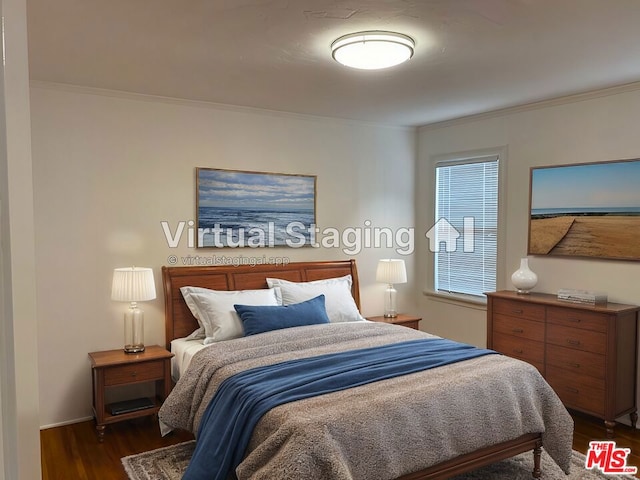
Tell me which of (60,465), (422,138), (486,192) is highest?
(422,138)

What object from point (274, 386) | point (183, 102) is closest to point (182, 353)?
point (274, 386)

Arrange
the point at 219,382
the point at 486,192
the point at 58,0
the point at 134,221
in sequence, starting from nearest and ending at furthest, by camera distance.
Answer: the point at 58,0, the point at 219,382, the point at 134,221, the point at 486,192

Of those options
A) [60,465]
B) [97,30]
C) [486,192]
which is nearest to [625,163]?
[486,192]

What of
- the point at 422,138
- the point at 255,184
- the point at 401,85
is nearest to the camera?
the point at 401,85

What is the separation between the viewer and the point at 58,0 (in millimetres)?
2199

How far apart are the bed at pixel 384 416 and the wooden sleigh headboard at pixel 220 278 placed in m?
0.55

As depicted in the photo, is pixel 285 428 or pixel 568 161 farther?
pixel 568 161

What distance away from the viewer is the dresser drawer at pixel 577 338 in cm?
354

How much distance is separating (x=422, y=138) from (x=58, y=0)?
403cm

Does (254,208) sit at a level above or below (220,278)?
above

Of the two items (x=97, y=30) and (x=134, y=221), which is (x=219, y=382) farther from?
(x=97, y=30)

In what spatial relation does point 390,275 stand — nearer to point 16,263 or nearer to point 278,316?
point 278,316

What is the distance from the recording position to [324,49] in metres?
2.86

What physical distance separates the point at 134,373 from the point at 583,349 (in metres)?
3.31
